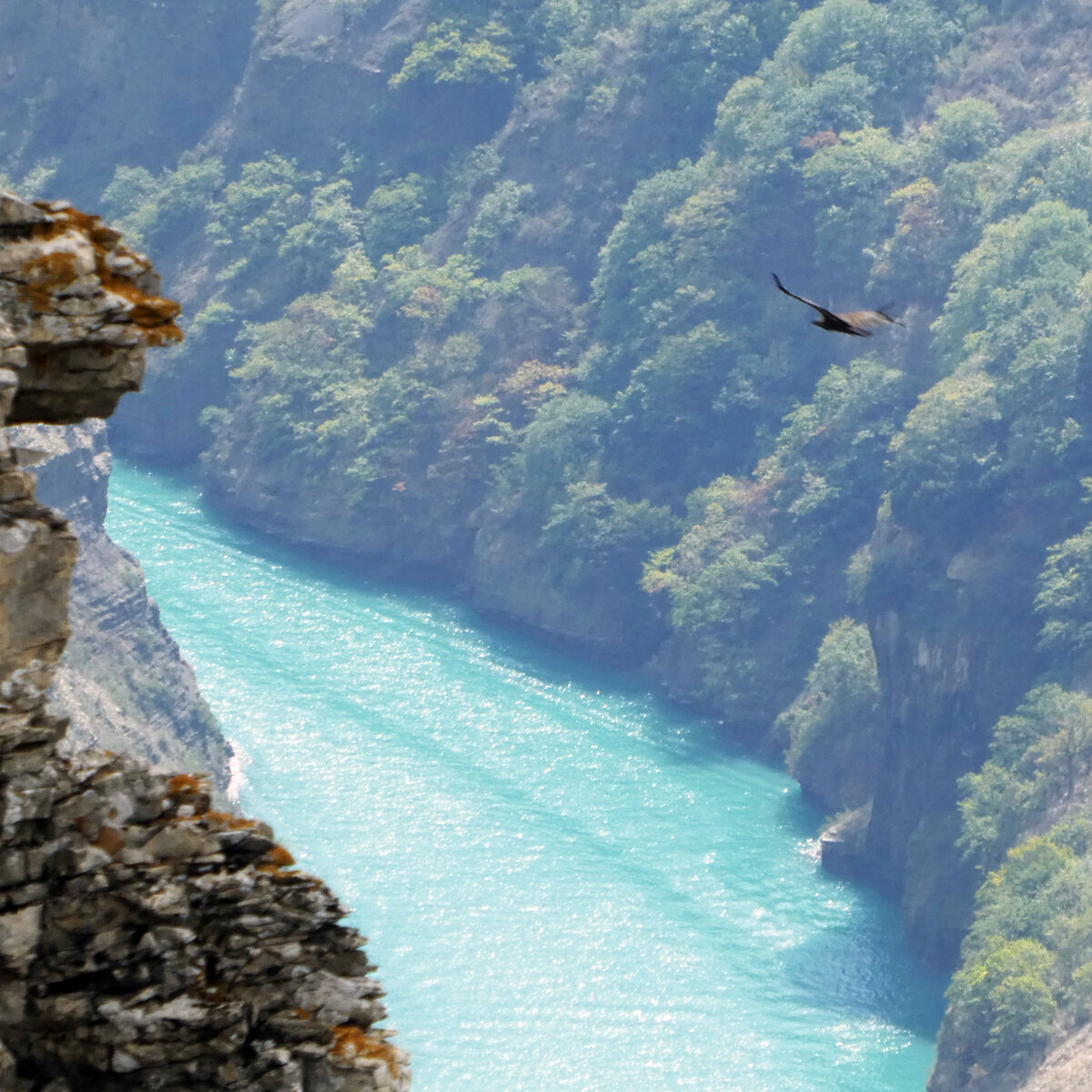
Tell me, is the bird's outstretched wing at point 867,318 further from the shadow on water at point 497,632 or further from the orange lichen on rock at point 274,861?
the shadow on water at point 497,632

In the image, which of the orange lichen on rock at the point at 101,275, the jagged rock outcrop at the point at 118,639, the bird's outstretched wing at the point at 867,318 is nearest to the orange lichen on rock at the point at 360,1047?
the orange lichen on rock at the point at 101,275

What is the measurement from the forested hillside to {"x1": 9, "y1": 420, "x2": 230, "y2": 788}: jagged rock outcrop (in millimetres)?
24681

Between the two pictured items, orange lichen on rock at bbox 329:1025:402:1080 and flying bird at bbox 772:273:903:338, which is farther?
flying bird at bbox 772:273:903:338

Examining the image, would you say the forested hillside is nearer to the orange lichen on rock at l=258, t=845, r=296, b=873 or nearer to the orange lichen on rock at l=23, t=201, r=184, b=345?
the orange lichen on rock at l=258, t=845, r=296, b=873

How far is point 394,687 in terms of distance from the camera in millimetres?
85438

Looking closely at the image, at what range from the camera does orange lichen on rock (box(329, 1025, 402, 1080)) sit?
1171 centimetres

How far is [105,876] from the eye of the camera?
11.4 metres

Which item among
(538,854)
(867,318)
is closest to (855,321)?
(867,318)

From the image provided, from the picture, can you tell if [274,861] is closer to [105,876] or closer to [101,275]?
[105,876]

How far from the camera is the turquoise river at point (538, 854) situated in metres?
63.2

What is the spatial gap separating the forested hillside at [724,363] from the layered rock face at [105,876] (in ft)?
171

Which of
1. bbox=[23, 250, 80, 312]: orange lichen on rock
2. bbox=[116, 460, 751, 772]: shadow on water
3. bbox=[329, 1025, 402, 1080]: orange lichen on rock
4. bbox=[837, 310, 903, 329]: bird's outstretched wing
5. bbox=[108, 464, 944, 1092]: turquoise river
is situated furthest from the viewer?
bbox=[116, 460, 751, 772]: shadow on water

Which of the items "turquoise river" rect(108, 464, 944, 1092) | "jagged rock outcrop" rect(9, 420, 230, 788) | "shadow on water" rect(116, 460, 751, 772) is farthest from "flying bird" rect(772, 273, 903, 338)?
"shadow on water" rect(116, 460, 751, 772)

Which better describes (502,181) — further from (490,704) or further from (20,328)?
(20,328)
